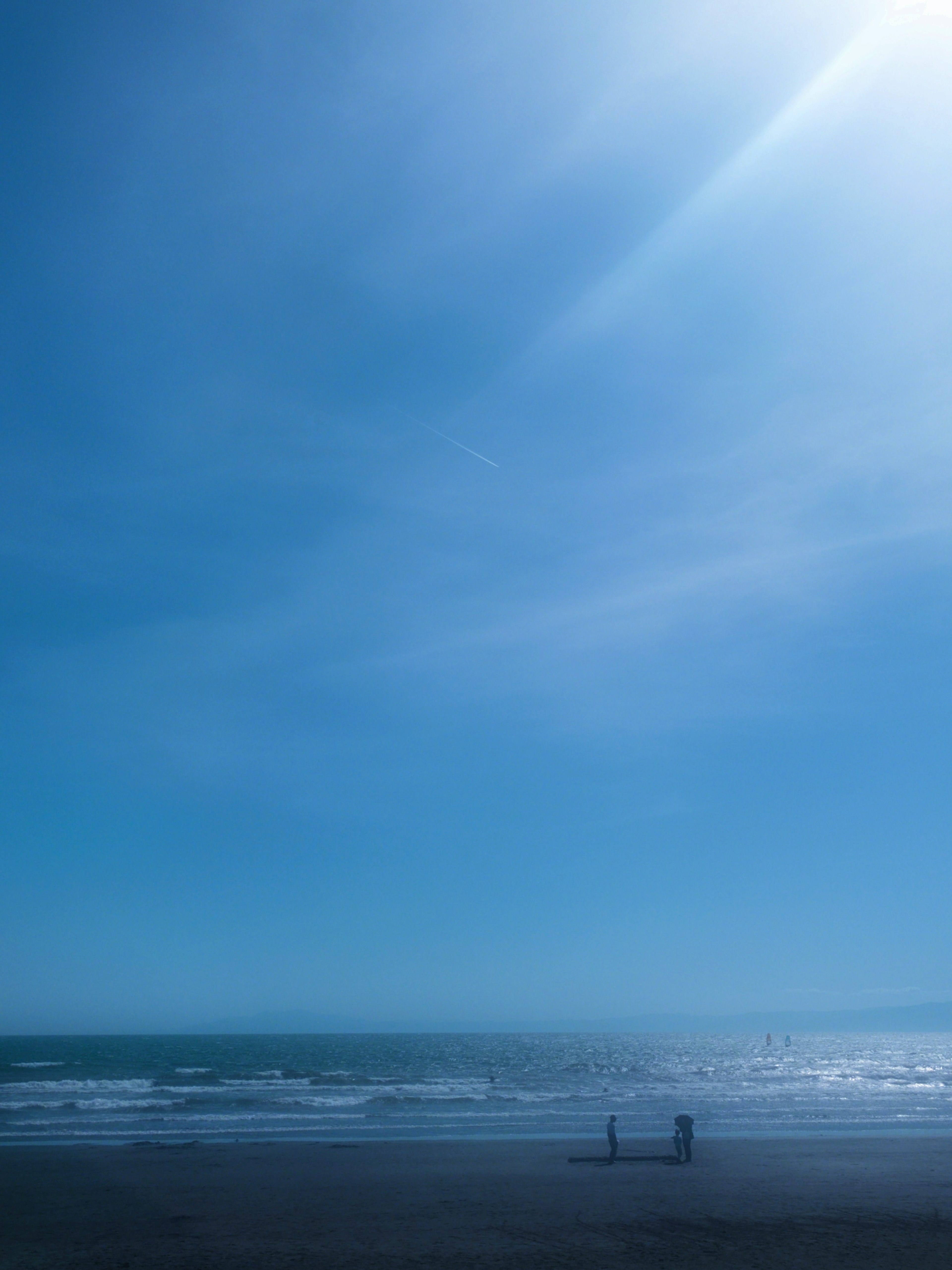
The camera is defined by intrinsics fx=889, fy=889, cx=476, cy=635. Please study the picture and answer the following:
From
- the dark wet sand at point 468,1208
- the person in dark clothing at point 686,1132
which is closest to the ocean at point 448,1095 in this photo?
the dark wet sand at point 468,1208

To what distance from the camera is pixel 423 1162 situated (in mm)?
22859

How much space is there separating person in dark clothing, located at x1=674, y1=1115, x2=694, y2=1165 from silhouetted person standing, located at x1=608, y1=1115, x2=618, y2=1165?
1.66 m

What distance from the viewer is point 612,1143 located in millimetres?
22656

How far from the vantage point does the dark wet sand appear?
13398 millimetres

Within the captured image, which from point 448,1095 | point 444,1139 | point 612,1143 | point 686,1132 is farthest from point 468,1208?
point 448,1095

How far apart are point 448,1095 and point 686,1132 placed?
913 inches

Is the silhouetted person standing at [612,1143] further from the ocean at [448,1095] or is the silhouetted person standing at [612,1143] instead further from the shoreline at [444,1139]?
the ocean at [448,1095]

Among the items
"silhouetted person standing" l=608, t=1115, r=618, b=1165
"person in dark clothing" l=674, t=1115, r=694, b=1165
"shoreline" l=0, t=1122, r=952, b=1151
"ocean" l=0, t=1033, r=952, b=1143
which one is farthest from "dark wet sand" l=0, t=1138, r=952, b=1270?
"ocean" l=0, t=1033, r=952, b=1143

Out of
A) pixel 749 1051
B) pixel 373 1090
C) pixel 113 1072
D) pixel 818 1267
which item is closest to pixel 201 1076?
pixel 113 1072

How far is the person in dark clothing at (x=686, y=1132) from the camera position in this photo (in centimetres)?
2256

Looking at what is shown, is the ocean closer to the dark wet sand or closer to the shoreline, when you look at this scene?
the shoreline

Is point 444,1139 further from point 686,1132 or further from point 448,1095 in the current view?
point 448,1095

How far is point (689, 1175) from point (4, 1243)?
14323mm

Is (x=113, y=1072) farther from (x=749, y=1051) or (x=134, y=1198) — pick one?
(x=749, y=1051)
